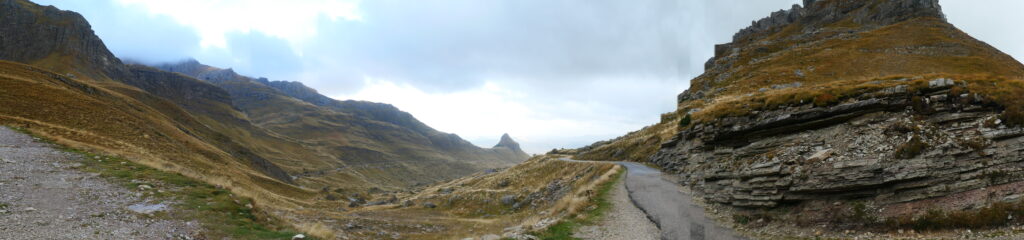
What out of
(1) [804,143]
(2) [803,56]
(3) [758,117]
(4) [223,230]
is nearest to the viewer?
(4) [223,230]

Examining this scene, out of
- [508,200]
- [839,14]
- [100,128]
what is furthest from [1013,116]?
[100,128]

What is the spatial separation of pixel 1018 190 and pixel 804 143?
263 inches

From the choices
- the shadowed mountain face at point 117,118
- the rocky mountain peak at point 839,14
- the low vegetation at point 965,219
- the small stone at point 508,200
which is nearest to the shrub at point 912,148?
the low vegetation at point 965,219

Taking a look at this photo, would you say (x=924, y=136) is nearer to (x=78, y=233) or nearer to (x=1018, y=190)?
(x=1018, y=190)

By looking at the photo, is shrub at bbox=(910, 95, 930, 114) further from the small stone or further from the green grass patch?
the small stone

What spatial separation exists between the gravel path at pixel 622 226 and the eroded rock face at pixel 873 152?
450cm

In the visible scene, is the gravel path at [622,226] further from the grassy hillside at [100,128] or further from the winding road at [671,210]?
the grassy hillside at [100,128]

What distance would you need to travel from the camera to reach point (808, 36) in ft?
209

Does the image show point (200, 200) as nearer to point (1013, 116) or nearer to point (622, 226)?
point (622, 226)

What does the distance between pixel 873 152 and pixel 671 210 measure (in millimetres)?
9628

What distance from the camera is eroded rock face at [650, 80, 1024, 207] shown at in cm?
1311

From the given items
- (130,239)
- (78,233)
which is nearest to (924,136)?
(130,239)

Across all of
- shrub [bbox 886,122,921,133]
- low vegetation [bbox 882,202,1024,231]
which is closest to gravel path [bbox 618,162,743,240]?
low vegetation [bbox 882,202,1024,231]

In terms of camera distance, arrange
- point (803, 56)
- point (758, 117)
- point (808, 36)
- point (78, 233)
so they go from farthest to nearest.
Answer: point (808, 36) < point (803, 56) < point (758, 117) < point (78, 233)
